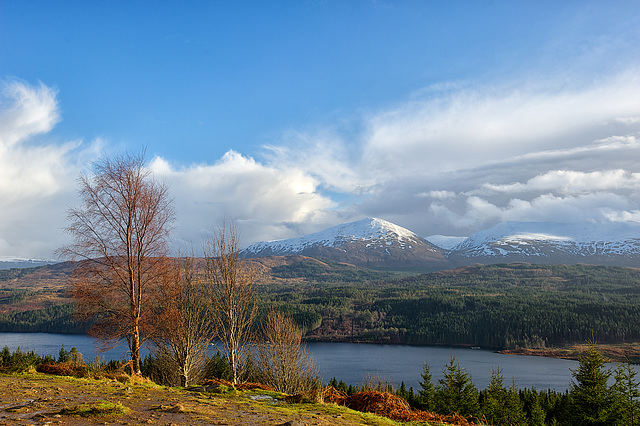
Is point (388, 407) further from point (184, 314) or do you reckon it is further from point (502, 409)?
point (502, 409)

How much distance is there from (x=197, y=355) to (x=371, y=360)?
396ft

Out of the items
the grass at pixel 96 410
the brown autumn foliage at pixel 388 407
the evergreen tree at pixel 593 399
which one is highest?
the grass at pixel 96 410

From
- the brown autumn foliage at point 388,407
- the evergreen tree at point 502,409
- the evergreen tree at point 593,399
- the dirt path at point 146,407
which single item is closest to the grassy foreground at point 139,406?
Result: the dirt path at point 146,407

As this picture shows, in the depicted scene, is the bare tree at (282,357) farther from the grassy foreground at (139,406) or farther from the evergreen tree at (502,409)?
the evergreen tree at (502,409)

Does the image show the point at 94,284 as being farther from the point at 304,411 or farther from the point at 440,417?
the point at 440,417

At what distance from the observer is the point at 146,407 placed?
1085 cm

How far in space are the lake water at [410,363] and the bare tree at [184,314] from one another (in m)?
67.2

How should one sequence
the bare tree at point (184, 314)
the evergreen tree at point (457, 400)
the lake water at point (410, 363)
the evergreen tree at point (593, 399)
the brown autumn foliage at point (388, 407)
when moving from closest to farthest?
the brown autumn foliage at point (388, 407)
the bare tree at point (184, 314)
the evergreen tree at point (593, 399)
the evergreen tree at point (457, 400)
the lake water at point (410, 363)

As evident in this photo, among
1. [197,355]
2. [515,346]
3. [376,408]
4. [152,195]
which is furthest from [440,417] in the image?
[515,346]

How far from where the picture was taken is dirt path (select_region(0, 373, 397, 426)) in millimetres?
9289

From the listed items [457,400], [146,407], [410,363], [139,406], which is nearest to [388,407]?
[146,407]

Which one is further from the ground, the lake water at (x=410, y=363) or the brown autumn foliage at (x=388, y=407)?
the brown autumn foliage at (x=388, y=407)

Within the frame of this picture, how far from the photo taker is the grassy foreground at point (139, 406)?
9328mm

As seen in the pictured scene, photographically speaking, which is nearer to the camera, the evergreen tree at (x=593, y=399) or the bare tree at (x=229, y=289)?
the bare tree at (x=229, y=289)
